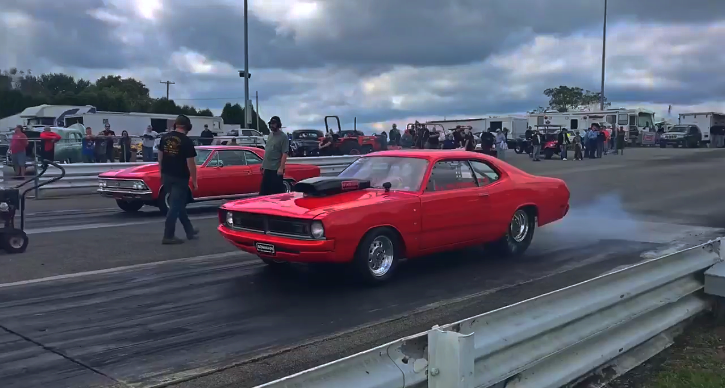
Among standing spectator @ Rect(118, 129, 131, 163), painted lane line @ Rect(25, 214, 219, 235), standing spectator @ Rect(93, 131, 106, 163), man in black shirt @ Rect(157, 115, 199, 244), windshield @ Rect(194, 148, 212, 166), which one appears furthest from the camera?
standing spectator @ Rect(118, 129, 131, 163)

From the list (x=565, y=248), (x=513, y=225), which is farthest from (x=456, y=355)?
(x=565, y=248)

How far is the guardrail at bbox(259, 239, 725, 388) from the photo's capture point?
9.80 ft

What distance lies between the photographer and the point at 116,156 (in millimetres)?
22859

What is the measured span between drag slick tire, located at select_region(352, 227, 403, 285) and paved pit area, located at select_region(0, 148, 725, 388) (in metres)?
0.15

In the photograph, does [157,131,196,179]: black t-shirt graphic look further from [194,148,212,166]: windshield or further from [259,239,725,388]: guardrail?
[259,239,725,388]: guardrail

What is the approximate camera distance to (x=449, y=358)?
3062 millimetres

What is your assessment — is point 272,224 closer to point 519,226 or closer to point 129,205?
point 519,226

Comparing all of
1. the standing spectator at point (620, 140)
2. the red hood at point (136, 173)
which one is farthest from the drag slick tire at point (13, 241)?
the standing spectator at point (620, 140)

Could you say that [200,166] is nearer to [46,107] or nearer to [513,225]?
[513,225]

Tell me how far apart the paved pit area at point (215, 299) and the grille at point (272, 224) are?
57cm

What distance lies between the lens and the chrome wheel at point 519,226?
27.5 feet

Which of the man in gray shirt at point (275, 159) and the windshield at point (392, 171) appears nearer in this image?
the windshield at point (392, 171)

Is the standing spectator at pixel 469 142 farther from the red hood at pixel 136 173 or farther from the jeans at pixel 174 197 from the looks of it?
the jeans at pixel 174 197

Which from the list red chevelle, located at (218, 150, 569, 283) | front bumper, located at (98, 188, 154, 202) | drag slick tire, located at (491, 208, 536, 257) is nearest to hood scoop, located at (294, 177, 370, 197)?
red chevelle, located at (218, 150, 569, 283)
